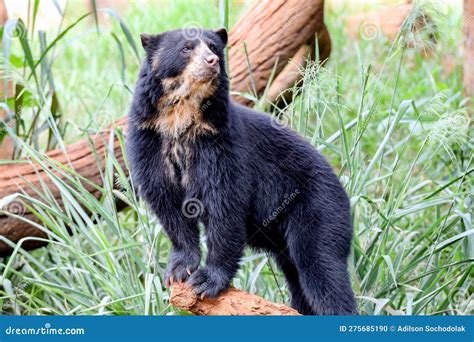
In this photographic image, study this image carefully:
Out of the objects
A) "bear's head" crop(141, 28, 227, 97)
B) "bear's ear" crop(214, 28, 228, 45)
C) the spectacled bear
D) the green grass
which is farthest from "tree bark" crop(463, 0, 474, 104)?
"bear's head" crop(141, 28, 227, 97)

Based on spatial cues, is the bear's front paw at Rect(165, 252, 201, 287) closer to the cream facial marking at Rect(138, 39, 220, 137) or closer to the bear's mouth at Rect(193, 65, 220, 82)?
the cream facial marking at Rect(138, 39, 220, 137)

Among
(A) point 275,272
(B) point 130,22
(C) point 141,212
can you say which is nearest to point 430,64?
(B) point 130,22

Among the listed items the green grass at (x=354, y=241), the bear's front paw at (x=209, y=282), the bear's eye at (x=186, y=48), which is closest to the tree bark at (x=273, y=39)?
the green grass at (x=354, y=241)

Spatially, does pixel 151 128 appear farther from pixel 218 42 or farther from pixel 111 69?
pixel 111 69

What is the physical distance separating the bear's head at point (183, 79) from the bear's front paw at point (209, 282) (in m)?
0.58

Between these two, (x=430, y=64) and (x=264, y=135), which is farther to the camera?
(x=430, y=64)

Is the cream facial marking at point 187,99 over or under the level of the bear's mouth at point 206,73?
under

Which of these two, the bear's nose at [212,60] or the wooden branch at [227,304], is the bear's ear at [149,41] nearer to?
the bear's nose at [212,60]

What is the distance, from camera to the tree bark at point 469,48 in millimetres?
5184

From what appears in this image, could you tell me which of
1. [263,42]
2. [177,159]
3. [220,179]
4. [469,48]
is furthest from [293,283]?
[469,48]

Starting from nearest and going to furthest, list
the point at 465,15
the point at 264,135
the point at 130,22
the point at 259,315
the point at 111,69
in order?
the point at 259,315
the point at 264,135
the point at 465,15
the point at 111,69
the point at 130,22

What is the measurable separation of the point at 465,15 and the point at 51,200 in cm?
315

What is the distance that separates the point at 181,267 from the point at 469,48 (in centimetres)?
320

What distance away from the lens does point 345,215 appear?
3.34 meters
